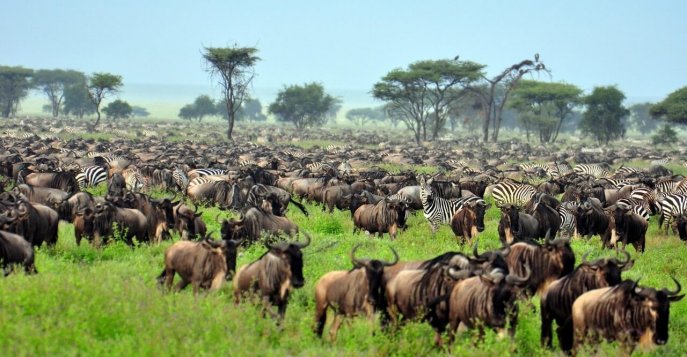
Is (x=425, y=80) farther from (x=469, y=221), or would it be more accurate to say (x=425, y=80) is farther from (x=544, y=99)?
→ (x=469, y=221)

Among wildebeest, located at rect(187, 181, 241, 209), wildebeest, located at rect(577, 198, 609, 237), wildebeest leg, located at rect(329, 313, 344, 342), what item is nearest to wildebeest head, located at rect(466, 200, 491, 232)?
wildebeest, located at rect(577, 198, 609, 237)

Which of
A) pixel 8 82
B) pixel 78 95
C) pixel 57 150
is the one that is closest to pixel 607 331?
pixel 57 150

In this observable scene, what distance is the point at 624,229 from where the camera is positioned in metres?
15.8

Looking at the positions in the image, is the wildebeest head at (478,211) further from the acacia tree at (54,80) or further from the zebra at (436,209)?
the acacia tree at (54,80)

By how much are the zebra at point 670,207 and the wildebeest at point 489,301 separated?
12391 mm

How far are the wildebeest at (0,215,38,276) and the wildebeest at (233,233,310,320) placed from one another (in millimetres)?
2907

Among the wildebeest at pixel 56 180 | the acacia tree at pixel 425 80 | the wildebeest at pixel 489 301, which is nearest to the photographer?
the wildebeest at pixel 489 301

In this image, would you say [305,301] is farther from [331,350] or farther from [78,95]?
[78,95]

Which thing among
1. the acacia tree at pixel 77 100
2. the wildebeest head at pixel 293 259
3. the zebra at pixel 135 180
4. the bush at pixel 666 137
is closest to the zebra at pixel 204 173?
the zebra at pixel 135 180

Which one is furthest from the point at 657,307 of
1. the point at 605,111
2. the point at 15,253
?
the point at 605,111

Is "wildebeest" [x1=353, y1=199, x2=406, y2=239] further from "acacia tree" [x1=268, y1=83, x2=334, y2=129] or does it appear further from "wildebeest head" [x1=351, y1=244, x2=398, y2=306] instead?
"acacia tree" [x1=268, y1=83, x2=334, y2=129]

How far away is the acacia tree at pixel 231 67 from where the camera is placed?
58.8 meters

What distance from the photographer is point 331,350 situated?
7977 mm

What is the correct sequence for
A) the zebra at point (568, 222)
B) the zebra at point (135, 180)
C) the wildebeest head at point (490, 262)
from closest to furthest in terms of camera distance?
the wildebeest head at point (490, 262) < the zebra at point (568, 222) < the zebra at point (135, 180)
